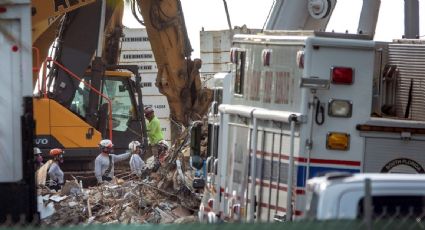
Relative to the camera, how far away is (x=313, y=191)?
27.0 ft

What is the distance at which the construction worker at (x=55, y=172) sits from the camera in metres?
22.5

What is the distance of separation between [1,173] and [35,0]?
39.8ft

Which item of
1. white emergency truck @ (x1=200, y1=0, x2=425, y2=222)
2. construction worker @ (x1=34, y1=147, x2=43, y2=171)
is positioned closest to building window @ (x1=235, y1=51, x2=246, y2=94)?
white emergency truck @ (x1=200, y1=0, x2=425, y2=222)

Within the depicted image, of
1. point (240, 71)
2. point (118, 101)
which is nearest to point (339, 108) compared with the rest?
point (240, 71)

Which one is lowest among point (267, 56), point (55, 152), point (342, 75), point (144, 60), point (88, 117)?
point (55, 152)

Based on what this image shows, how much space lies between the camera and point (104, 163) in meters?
24.2

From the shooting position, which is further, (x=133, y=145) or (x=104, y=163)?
(x=133, y=145)

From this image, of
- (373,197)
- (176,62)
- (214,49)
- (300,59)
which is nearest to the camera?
(373,197)

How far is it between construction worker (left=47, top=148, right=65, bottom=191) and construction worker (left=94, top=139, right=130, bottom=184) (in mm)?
857

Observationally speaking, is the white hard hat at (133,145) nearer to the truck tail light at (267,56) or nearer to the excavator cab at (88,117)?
the excavator cab at (88,117)

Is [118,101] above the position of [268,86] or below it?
below

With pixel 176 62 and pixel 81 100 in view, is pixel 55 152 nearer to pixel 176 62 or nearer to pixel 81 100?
pixel 81 100

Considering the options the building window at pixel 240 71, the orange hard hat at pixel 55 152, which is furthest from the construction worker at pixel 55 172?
the building window at pixel 240 71

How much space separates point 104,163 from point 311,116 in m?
13.5
